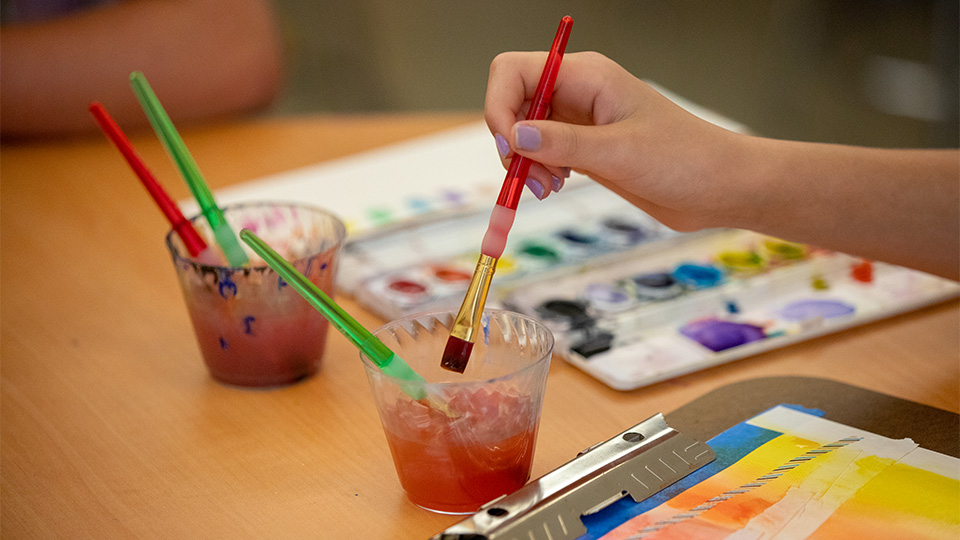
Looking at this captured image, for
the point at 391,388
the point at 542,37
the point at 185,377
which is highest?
the point at 391,388

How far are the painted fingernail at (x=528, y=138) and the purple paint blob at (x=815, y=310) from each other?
312 mm

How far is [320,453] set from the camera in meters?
0.63

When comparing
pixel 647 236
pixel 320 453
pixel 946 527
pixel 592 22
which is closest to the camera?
pixel 946 527

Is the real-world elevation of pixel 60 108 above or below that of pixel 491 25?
above

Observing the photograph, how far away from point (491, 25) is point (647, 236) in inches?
106

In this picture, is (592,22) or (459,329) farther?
(592,22)

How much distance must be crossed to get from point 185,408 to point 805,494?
432 mm

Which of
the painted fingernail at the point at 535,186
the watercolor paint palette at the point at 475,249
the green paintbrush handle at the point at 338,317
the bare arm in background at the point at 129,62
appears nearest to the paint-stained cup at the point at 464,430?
the green paintbrush handle at the point at 338,317

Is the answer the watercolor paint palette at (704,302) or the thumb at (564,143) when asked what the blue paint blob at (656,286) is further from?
the thumb at (564,143)

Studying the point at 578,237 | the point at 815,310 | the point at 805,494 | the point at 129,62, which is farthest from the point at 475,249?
the point at 129,62

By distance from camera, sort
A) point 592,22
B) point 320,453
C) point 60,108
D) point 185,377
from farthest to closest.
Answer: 1. point 592,22
2. point 60,108
3. point 185,377
4. point 320,453

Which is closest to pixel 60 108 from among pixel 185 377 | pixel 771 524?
pixel 185 377

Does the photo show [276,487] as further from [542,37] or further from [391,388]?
[542,37]

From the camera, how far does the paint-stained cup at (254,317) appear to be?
670 millimetres
